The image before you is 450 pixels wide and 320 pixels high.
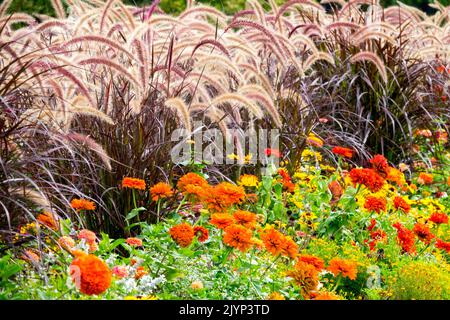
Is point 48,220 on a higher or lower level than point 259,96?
lower

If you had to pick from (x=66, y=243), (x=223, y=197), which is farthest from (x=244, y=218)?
(x=66, y=243)

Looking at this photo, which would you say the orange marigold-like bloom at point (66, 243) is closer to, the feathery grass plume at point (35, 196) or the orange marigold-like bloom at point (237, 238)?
the feathery grass plume at point (35, 196)

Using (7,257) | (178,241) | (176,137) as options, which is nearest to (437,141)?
(176,137)

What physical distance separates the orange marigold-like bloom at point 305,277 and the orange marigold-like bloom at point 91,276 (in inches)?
34.4

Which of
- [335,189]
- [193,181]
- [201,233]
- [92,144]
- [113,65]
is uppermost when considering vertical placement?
[113,65]

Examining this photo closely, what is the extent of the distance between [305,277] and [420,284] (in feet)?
1.97

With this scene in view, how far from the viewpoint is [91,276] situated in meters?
2.76

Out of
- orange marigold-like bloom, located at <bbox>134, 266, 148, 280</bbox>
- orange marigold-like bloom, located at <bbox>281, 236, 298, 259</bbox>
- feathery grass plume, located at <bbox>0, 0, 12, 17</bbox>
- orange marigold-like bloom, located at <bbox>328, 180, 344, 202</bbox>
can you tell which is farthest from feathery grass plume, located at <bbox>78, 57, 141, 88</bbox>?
orange marigold-like bloom, located at <bbox>328, 180, 344, 202</bbox>

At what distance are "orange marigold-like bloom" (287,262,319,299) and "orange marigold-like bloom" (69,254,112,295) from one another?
873mm

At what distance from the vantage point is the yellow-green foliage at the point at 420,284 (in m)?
3.53

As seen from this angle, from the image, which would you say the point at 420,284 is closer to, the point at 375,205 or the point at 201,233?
the point at 375,205

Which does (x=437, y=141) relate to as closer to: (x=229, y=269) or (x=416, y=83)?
(x=416, y=83)

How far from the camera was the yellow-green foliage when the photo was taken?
11.6 feet

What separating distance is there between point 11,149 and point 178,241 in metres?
0.91
